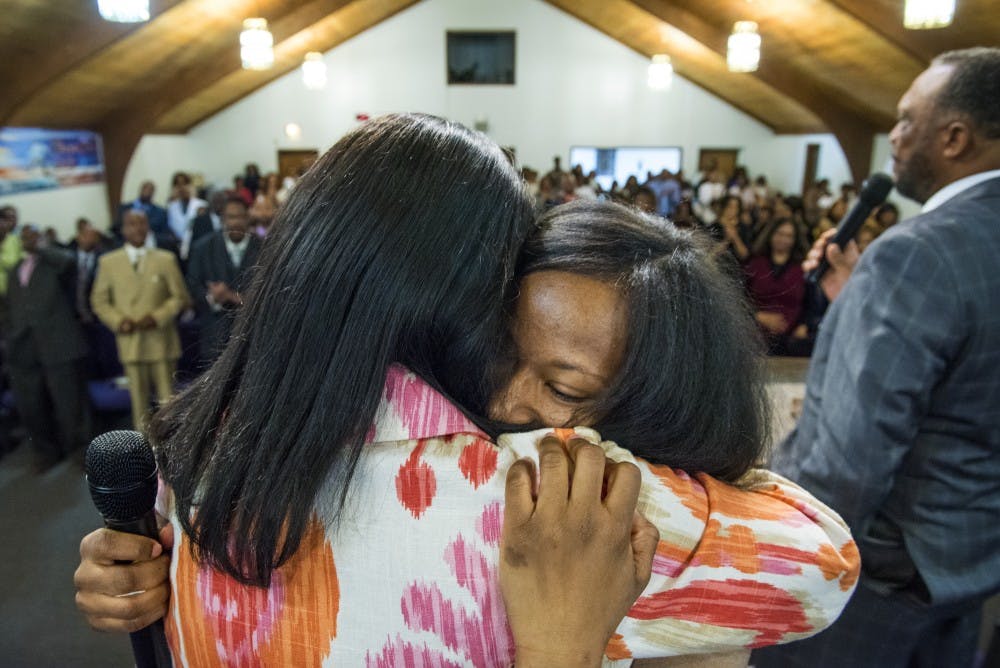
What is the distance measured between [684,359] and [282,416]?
48cm

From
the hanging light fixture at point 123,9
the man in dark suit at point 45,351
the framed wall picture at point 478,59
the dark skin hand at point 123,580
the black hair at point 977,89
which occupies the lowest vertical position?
the man in dark suit at point 45,351

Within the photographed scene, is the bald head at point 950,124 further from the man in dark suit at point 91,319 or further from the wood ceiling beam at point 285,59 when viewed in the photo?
the wood ceiling beam at point 285,59

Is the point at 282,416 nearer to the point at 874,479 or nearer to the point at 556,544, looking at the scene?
the point at 556,544

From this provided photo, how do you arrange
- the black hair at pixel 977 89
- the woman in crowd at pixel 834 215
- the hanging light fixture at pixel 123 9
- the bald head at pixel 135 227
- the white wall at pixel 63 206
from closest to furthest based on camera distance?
the black hair at pixel 977 89, the bald head at pixel 135 227, the hanging light fixture at pixel 123 9, the woman in crowd at pixel 834 215, the white wall at pixel 63 206

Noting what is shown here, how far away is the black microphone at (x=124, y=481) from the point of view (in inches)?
29.0

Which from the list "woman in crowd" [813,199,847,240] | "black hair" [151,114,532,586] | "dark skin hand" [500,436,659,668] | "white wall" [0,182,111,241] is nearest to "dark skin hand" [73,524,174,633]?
"black hair" [151,114,532,586]

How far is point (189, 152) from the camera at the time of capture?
1168 cm

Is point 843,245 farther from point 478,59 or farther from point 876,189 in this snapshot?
point 478,59

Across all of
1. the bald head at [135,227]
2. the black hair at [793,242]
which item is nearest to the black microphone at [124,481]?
the bald head at [135,227]

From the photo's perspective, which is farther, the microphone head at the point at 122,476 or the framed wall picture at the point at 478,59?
the framed wall picture at the point at 478,59

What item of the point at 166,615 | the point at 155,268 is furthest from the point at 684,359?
the point at 155,268

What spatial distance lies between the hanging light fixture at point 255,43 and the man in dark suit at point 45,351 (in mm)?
3511

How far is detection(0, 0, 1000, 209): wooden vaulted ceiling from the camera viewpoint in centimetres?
605

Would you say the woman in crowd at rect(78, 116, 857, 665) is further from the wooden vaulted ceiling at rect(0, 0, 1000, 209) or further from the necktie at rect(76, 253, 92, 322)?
the wooden vaulted ceiling at rect(0, 0, 1000, 209)
